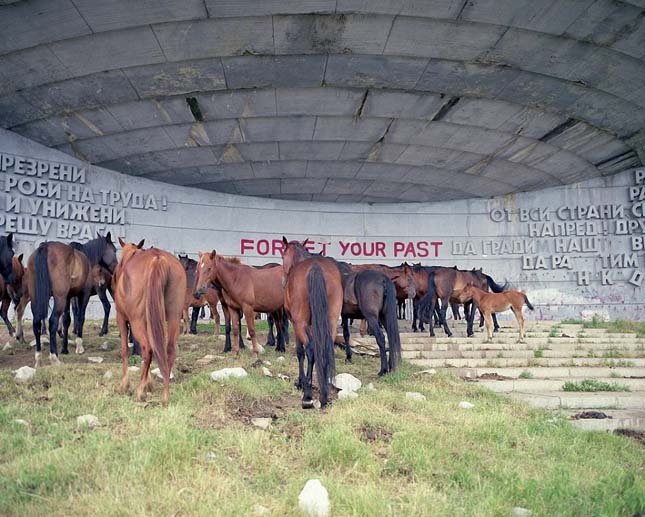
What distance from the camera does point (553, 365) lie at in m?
10.6

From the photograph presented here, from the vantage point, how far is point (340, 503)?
3.54 meters

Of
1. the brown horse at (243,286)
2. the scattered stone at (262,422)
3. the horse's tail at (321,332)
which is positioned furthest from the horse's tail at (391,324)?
the scattered stone at (262,422)

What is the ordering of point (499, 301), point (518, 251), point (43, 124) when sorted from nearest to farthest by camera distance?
point (499, 301) < point (43, 124) < point (518, 251)

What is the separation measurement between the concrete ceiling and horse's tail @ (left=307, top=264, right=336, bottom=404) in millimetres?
7704

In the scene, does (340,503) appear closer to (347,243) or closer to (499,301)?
(499,301)

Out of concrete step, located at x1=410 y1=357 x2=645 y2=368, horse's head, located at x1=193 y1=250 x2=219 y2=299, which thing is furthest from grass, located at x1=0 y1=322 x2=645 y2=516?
concrete step, located at x1=410 y1=357 x2=645 y2=368

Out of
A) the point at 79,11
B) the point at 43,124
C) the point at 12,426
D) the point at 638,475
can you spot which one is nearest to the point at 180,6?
the point at 79,11

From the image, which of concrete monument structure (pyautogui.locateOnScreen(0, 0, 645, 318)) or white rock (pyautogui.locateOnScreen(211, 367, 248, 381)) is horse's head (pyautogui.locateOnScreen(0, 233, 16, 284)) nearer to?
white rock (pyautogui.locateOnScreen(211, 367, 248, 381))

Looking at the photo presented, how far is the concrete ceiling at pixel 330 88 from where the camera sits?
12109 mm

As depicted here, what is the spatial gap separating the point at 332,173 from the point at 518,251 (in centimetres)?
924

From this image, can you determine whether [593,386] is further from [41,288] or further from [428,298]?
[41,288]

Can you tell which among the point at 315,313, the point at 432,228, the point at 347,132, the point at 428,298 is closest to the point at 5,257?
the point at 315,313

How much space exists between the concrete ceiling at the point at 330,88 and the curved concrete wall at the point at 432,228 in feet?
3.36

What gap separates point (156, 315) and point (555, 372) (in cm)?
741
